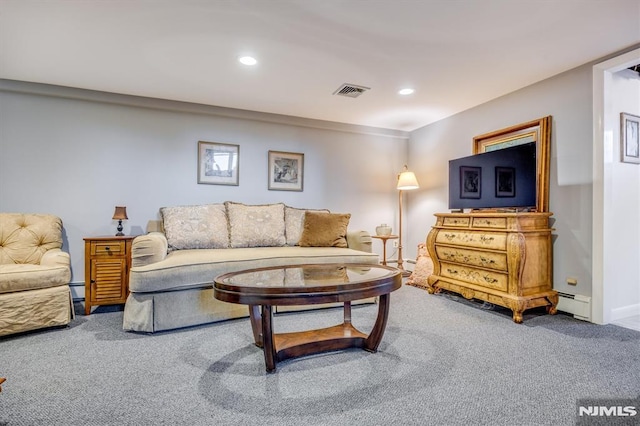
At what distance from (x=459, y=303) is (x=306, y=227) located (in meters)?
1.78

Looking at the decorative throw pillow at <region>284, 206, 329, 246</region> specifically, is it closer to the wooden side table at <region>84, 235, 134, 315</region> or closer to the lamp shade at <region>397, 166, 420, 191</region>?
the lamp shade at <region>397, 166, 420, 191</region>

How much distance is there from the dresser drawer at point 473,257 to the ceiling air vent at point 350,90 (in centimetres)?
187

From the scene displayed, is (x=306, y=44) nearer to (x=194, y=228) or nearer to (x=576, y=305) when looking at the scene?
(x=194, y=228)

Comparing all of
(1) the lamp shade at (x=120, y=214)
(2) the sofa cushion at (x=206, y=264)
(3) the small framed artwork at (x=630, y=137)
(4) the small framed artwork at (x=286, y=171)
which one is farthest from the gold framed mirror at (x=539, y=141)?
(1) the lamp shade at (x=120, y=214)

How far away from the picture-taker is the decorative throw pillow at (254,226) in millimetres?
3508

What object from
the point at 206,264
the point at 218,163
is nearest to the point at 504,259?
the point at 206,264

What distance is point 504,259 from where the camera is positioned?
278 cm

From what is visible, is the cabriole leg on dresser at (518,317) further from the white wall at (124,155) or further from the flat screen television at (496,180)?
the white wall at (124,155)

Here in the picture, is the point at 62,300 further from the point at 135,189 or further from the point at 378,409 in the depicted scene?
the point at 378,409

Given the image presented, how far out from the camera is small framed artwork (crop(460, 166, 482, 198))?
11.3 ft

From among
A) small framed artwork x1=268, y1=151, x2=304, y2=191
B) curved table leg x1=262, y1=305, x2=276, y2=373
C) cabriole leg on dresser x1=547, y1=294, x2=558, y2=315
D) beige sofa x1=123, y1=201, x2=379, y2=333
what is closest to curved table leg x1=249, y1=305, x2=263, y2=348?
curved table leg x1=262, y1=305, x2=276, y2=373

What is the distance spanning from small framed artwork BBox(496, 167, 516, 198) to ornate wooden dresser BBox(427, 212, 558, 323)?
0.33m

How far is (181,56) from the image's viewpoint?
2.64 m

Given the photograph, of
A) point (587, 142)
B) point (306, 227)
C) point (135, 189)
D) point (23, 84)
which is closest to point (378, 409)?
point (306, 227)
